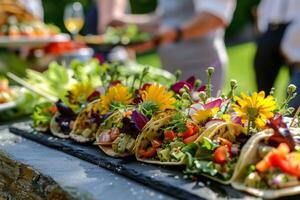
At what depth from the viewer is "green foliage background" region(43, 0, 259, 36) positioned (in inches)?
300

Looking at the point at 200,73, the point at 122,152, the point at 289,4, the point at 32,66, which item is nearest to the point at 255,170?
the point at 122,152

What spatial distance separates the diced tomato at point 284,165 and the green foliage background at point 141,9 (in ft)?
20.2

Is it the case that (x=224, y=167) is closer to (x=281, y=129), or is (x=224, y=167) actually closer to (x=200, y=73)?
(x=281, y=129)

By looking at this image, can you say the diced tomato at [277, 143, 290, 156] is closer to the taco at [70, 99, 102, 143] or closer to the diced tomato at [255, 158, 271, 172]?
the diced tomato at [255, 158, 271, 172]

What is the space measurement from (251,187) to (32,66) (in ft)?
7.36

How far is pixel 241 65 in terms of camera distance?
21.3 ft

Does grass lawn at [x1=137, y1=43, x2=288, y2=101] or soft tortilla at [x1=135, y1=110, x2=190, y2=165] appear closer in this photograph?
soft tortilla at [x1=135, y1=110, x2=190, y2=165]

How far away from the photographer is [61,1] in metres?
7.73

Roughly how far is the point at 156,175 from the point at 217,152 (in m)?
0.14

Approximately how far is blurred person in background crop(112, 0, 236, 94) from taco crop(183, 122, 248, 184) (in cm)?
114

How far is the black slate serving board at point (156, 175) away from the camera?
1054 millimetres

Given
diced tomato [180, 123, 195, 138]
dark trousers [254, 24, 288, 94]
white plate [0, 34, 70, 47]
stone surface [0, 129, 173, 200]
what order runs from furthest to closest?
1. white plate [0, 34, 70, 47]
2. dark trousers [254, 24, 288, 94]
3. diced tomato [180, 123, 195, 138]
4. stone surface [0, 129, 173, 200]

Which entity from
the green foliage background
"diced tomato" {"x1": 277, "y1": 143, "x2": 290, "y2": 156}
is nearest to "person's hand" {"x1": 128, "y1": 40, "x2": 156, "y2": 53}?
"diced tomato" {"x1": 277, "y1": 143, "x2": 290, "y2": 156}

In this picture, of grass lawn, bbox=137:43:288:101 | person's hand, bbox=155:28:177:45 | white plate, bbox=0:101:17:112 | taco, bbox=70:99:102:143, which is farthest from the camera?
grass lawn, bbox=137:43:288:101
